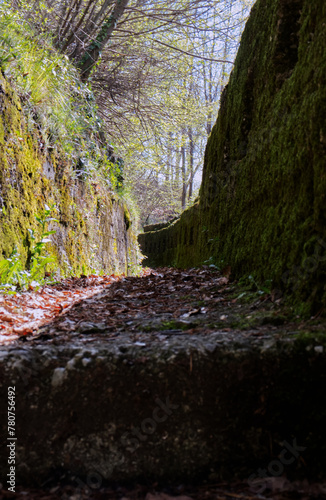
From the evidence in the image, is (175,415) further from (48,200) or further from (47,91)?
(47,91)

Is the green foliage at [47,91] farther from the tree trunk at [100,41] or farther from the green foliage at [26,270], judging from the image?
the green foliage at [26,270]

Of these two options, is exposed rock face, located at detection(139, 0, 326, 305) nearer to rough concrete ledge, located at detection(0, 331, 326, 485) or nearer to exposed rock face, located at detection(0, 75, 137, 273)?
rough concrete ledge, located at detection(0, 331, 326, 485)

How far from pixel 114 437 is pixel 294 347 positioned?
2.58 feet

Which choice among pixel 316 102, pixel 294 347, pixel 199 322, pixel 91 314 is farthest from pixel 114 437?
pixel 316 102

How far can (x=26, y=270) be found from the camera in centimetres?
367

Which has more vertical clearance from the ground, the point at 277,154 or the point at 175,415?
the point at 277,154

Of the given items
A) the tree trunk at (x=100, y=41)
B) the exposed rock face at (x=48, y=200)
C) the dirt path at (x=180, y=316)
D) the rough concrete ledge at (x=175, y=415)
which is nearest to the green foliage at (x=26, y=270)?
the exposed rock face at (x=48, y=200)

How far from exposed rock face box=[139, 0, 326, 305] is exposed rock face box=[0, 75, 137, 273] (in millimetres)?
2140

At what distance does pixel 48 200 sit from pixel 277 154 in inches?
125

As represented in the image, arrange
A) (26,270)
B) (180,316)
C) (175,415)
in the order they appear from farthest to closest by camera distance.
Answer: (26,270)
(180,316)
(175,415)

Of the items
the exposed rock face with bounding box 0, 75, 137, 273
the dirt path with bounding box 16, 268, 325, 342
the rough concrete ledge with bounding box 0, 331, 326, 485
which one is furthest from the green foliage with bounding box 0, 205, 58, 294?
the rough concrete ledge with bounding box 0, 331, 326, 485

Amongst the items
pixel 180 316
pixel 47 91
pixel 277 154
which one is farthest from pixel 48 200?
pixel 277 154

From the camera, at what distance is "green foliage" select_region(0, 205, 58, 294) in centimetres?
323

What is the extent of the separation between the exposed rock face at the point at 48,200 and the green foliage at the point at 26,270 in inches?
4.1
